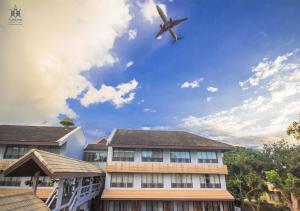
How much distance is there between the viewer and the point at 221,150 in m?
22.1

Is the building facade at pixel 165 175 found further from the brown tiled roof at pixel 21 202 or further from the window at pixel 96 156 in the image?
the brown tiled roof at pixel 21 202

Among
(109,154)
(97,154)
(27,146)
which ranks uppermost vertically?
(27,146)

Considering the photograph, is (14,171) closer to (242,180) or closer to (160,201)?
(160,201)

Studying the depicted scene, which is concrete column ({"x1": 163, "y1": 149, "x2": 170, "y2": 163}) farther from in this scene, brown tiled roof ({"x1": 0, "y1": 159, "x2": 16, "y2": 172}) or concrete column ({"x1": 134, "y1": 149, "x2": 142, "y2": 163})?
brown tiled roof ({"x1": 0, "y1": 159, "x2": 16, "y2": 172})

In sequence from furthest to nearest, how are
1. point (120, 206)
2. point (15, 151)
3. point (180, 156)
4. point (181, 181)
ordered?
1. point (180, 156)
2. point (181, 181)
3. point (120, 206)
4. point (15, 151)

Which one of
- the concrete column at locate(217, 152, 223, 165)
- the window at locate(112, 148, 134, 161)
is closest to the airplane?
the window at locate(112, 148, 134, 161)

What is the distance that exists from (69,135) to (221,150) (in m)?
18.0

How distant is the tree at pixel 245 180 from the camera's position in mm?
24453

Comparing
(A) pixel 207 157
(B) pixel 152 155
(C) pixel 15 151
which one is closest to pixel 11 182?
(C) pixel 15 151

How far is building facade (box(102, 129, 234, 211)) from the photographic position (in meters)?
19.8

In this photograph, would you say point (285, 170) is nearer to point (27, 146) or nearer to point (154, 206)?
point (154, 206)

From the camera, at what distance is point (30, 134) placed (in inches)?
822

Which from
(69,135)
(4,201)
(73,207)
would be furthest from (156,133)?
(4,201)

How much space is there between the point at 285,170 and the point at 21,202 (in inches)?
1279
